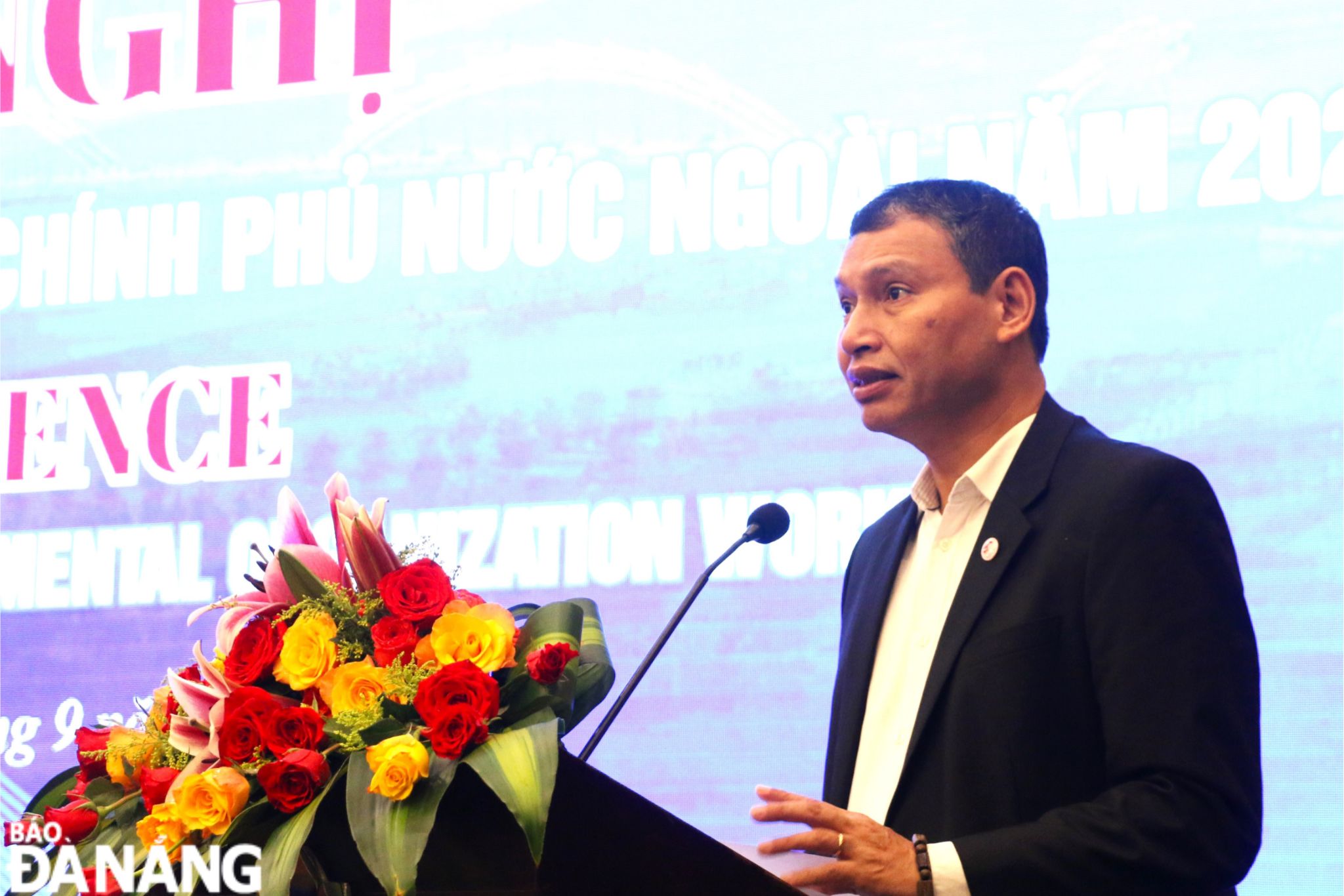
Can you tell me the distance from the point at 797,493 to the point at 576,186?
3.17 feet

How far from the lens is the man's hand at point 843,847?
163cm

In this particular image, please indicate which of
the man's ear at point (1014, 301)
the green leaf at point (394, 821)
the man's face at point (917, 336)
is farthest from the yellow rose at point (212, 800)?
the man's ear at point (1014, 301)

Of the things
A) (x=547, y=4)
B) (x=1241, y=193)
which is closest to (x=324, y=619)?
(x=1241, y=193)

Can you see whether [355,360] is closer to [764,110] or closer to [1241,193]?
[764,110]

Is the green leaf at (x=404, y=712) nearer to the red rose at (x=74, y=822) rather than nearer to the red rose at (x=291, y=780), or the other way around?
the red rose at (x=291, y=780)

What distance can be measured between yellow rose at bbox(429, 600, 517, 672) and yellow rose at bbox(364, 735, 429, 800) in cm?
12

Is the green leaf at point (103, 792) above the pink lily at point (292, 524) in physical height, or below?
below

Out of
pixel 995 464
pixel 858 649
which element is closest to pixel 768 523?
pixel 858 649

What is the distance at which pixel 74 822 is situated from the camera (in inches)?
67.8

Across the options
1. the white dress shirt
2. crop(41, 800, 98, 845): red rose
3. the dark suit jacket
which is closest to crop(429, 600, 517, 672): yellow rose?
crop(41, 800, 98, 845): red rose

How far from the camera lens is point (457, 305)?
3945 millimetres

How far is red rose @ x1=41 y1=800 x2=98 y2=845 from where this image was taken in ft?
5.64

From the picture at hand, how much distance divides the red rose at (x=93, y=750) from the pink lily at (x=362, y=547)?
35cm
